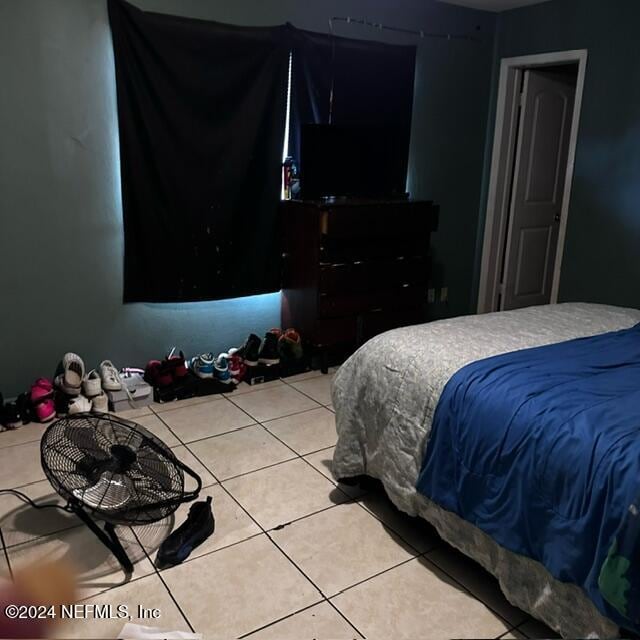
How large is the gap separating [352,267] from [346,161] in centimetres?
70

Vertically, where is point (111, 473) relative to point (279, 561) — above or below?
above

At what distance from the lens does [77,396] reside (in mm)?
3230

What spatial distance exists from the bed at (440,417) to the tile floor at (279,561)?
15 centimetres

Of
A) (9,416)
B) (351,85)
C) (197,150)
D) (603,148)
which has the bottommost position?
(9,416)

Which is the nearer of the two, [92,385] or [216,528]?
[216,528]

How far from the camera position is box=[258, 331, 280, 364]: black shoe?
376cm

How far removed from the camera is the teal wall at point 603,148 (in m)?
3.81

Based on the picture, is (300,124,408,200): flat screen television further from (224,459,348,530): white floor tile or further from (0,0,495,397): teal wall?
(224,459,348,530): white floor tile

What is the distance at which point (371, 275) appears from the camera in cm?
378

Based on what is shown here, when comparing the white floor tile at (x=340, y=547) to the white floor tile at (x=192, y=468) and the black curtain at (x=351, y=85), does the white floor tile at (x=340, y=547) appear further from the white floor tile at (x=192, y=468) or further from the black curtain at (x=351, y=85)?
the black curtain at (x=351, y=85)

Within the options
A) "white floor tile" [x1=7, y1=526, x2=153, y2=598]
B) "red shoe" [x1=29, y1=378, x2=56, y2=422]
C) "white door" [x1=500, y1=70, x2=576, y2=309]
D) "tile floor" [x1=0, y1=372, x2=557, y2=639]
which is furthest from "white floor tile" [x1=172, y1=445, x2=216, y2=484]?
"white door" [x1=500, y1=70, x2=576, y2=309]

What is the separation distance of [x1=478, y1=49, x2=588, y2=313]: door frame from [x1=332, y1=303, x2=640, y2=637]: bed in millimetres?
1811

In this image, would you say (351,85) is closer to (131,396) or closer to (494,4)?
(494,4)

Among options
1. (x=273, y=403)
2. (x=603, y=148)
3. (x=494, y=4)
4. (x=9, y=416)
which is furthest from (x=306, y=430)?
(x=494, y=4)
